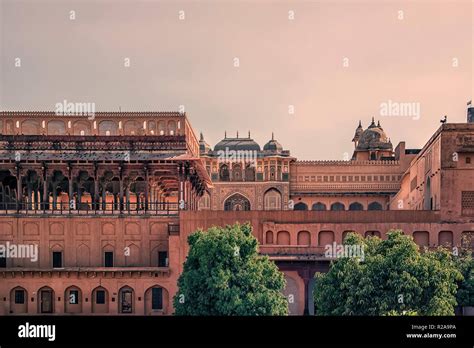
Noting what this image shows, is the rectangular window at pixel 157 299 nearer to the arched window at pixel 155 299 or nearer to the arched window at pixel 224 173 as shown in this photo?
the arched window at pixel 155 299

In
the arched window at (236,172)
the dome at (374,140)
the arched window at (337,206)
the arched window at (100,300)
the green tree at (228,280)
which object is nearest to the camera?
the green tree at (228,280)

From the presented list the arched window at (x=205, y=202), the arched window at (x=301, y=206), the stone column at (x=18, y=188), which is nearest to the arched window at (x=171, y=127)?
the stone column at (x=18, y=188)

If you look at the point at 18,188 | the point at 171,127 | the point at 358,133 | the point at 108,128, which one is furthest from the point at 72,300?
the point at 358,133

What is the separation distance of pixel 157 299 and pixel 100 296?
9.77 ft

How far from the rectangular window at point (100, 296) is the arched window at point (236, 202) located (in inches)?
1321

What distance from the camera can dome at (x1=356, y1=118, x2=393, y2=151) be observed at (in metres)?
82.9

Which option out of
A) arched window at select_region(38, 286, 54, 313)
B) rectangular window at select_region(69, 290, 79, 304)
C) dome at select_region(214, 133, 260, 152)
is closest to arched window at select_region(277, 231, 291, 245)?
rectangular window at select_region(69, 290, 79, 304)

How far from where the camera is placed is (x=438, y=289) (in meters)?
32.2

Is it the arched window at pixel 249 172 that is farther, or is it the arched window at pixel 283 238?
the arched window at pixel 249 172

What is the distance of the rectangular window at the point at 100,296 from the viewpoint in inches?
1706

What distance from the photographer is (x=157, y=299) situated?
43.2 meters

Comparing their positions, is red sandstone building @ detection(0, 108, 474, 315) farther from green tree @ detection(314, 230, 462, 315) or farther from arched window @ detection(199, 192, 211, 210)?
arched window @ detection(199, 192, 211, 210)
